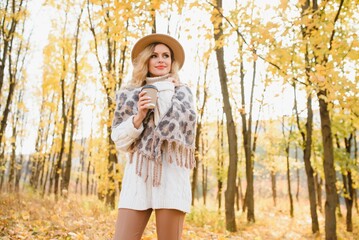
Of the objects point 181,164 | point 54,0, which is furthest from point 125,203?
point 54,0

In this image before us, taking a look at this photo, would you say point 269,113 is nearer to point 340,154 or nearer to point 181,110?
point 340,154

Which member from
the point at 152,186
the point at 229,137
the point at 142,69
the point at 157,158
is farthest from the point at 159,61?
the point at 229,137

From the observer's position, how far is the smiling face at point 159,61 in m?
2.43

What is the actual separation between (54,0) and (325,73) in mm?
11912

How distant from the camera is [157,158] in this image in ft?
6.81

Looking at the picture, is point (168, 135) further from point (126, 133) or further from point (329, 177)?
point (329, 177)

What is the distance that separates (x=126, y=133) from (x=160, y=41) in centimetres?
80

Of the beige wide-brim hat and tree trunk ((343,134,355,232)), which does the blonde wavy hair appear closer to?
the beige wide-brim hat

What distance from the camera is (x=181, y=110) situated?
2170 mm

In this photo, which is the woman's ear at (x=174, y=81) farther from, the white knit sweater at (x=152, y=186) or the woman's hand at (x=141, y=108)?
the woman's hand at (x=141, y=108)

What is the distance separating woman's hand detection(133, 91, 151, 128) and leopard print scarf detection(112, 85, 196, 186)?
4.1 inches

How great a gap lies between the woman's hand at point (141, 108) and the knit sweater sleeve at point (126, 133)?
0.11ft

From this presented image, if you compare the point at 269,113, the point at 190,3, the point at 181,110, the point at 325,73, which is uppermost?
the point at 269,113

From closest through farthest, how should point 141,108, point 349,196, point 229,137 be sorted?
point 141,108 < point 229,137 < point 349,196
